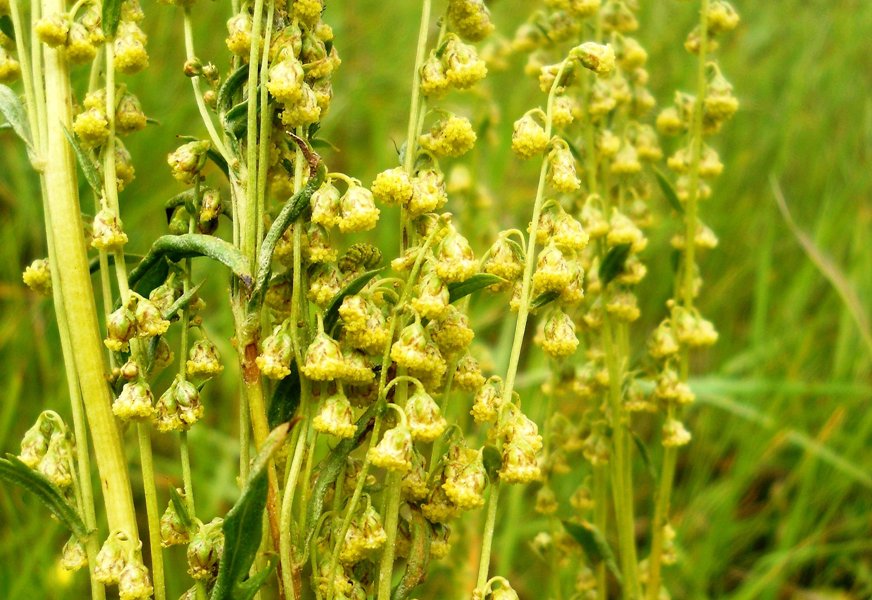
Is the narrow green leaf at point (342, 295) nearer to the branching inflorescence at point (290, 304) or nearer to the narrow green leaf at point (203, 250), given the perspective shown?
the branching inflorescence at point (290, 304)

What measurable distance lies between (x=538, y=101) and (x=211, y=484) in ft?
7.76

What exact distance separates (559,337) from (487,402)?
17cm

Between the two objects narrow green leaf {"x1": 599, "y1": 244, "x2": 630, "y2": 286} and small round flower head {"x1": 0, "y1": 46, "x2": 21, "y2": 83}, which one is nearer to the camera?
small round flower head {"x1": 0, "y1": 46, "x2": 21, "y2": 83}

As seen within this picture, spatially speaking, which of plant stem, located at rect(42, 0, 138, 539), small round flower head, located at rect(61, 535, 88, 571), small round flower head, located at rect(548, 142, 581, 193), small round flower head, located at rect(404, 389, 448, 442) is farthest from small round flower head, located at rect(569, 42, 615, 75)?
small round flower head, located at rect(61, 535, 88, 571)

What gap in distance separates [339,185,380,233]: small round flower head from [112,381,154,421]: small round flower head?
13.7 inches

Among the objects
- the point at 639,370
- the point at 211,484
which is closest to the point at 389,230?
the point at 211,484

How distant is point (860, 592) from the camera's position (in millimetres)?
2723

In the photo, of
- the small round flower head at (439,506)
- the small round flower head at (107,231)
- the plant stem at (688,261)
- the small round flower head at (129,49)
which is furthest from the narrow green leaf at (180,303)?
the plant stem at (688,261)

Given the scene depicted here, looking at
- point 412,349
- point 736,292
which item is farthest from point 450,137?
point 736,292

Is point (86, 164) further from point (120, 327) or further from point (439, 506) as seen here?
point (439, 506)

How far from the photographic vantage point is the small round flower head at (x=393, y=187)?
1.26m

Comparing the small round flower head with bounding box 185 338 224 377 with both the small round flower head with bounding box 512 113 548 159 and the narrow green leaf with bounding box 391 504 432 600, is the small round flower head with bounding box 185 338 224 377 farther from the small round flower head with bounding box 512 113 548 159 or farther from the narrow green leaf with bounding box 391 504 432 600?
the small round flower head with bounding box 512 113 548 159

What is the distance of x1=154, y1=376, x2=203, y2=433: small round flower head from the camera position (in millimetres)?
1336

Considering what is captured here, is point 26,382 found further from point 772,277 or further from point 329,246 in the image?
point 772,277
